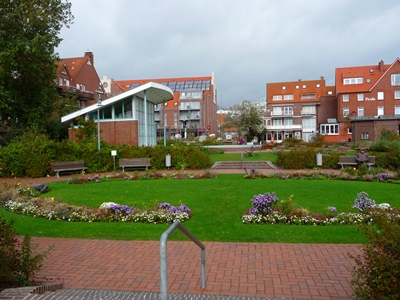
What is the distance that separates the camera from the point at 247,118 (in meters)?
56.4

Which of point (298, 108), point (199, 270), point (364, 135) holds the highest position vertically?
point (298, 108)

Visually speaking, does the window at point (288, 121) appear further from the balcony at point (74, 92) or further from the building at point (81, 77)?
the balcony at point (74, 92)

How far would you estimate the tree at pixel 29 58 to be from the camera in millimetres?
26359

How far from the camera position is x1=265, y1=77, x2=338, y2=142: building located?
69688 mm

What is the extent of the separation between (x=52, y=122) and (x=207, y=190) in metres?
28.5

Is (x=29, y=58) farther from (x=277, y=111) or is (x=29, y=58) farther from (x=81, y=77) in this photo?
(x=277, y=111)

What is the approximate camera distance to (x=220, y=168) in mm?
21828

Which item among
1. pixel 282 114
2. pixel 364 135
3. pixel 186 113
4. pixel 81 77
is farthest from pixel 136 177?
pixel 186 113

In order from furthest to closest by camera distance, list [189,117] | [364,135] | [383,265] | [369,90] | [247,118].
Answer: [189,117], [369,90], [247,118], [364,135], [383,265]

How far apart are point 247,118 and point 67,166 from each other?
39732 millimetres

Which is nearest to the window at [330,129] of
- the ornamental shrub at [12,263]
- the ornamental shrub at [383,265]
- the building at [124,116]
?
the building at [124,116]

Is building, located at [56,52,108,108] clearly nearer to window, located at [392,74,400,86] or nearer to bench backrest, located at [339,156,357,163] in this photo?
bench backrest, located at [339,156,357,163]

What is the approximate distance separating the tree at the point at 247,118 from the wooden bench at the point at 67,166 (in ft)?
127

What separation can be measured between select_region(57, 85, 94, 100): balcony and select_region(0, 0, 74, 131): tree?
43.5 feet
